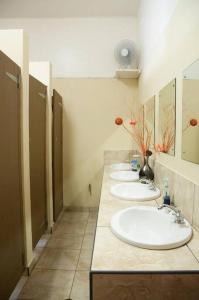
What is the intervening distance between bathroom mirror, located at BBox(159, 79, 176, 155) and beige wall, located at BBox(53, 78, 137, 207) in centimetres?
148

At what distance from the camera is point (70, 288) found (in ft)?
5.53

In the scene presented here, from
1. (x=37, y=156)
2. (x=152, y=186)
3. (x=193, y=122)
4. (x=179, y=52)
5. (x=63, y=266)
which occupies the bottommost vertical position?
(x=63, y=266)

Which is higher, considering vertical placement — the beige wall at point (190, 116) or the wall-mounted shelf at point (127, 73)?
the wall-mounted shelf at point (127, 73)

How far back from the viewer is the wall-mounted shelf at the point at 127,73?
9.75 feet

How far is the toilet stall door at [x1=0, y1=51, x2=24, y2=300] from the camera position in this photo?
1.36 meters

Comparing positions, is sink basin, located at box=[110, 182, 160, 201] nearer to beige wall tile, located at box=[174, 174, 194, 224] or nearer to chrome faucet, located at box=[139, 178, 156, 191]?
chrome faucet, located at box=[139, 178, 156, 191]

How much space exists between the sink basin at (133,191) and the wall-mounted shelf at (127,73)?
72.7 inches

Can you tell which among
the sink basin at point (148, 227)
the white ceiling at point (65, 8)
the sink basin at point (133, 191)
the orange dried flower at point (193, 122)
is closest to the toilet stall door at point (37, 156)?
the sink basin at point (133, 191)

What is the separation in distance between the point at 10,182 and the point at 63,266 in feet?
3.40

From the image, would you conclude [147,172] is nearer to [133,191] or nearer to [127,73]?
[133,191]

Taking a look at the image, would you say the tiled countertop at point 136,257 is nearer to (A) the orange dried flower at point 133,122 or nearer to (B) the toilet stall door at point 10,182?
(B) the toilet stall door at point 10,182

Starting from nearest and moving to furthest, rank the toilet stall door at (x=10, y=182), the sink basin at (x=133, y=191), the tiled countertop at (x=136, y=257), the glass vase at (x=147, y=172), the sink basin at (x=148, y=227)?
the tiled countertop at (x=136, y=257) < the sink basin at (x=148, y=227) < the toilet stall door at (x=10, y=182) < the sink basin at (x=133, y=191) < the glass vase at (x=147, y=172)

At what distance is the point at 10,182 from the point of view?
1493mm

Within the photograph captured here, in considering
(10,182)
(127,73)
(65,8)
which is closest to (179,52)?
(10,182)
